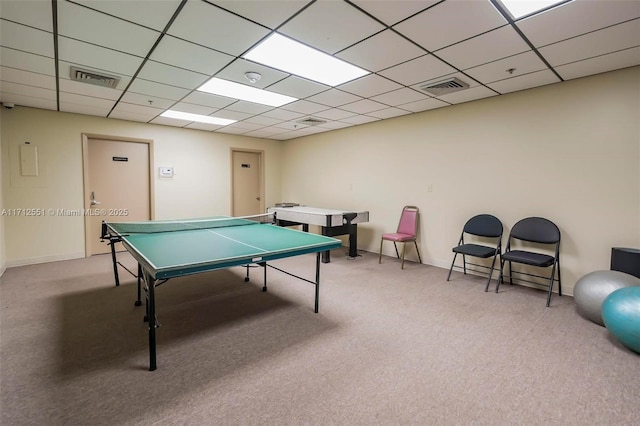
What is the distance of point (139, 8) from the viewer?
2059 millimetres

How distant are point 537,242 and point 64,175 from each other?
6.92 meters

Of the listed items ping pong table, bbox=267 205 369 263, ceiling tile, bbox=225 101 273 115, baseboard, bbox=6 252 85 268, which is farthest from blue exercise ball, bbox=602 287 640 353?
baseboard, bbox=6 252 85 268

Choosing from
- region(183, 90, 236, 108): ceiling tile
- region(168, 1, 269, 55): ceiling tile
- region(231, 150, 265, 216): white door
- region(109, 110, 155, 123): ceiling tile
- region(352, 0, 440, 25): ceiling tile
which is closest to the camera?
region(352, 0, 440, 25): ceiling tile

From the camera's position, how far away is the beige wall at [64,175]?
453cm

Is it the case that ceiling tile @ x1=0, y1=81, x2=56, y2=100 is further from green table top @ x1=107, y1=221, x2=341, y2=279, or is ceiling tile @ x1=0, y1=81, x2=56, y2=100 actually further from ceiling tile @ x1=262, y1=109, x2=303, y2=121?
ceiling tile @ x1=262, y1=109, x2=303, y2=121

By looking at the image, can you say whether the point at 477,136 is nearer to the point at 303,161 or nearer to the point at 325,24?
the point at 325,24

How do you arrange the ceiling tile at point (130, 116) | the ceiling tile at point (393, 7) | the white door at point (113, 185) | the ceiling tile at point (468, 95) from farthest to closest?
the white door at point (113, 185)
the ceiling tile at point (130, 116)
the ceiling tile at point (468, 95)
the ceiling tile at point (393, 7)

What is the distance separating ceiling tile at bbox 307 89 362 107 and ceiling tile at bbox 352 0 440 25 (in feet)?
5.29

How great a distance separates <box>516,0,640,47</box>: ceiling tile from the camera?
200 centimetres

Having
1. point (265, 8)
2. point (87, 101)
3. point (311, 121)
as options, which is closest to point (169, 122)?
point (87, 101)

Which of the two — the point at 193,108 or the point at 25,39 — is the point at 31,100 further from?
the point at 25,39

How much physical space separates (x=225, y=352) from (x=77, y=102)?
4.27m

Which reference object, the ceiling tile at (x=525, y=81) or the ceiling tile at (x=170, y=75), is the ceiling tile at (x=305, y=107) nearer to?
the ceiling tile at (x=170, y=75)

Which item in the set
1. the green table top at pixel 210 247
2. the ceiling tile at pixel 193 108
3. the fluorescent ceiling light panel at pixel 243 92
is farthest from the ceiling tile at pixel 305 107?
the green table top at pixel 210 247
